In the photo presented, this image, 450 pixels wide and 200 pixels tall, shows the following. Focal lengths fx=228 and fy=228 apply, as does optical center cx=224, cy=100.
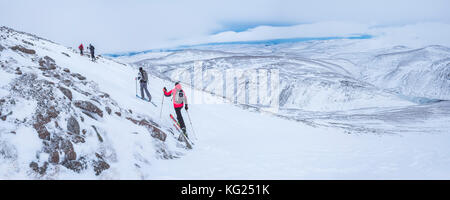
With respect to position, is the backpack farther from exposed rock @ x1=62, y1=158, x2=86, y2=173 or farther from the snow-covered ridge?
exposed rock @ x1=62, y1=158, x2=86, y2=173

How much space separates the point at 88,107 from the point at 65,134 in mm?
1931

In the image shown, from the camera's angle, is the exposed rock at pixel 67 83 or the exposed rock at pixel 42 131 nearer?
the exposed rock at pixel 42 131

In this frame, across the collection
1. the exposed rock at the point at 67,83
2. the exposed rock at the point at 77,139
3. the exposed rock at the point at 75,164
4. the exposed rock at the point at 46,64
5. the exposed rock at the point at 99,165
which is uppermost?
the exposed rock at the point at 46,64

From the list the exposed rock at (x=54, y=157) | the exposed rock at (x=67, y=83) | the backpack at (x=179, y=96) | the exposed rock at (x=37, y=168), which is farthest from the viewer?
the backpack at (x=179, y=96)

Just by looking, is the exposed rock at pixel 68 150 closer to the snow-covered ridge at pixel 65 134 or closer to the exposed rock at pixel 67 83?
the snow-covered ridge at pixel 65 134

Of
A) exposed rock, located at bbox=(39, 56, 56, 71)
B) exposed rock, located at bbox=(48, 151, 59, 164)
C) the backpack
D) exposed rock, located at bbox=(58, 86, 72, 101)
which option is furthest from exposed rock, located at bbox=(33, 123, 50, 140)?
exposed rock, located at bbox=(39, 56, 56, 71)

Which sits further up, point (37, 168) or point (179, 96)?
point (179, 96)

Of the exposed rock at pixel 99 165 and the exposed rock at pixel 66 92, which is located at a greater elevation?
the exposed rock at pixel 66 92

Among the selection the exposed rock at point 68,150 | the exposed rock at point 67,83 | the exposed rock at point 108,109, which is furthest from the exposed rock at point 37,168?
the exposed rock at point 67,83

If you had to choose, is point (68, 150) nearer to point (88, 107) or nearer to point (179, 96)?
point (88, 107)

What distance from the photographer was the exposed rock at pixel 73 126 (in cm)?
669

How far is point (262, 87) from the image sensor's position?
77.8 m

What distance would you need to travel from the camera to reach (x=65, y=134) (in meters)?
6.37

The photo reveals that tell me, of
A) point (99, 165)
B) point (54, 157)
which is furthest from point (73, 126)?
point (99, 165)
